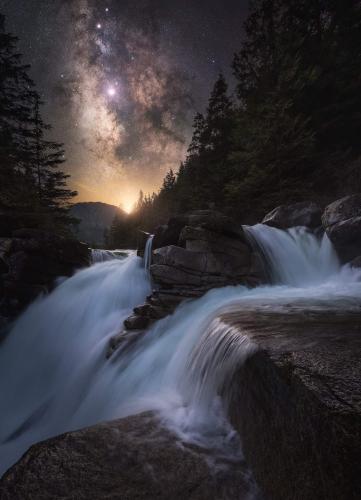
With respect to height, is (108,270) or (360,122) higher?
(360,122)

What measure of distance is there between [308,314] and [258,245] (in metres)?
5.52

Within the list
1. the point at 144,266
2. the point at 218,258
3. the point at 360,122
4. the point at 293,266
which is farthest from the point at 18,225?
the point at 360,122

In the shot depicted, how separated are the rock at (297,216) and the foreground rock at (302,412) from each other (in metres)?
8.55

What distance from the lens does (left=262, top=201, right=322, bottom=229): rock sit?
10.3 meters

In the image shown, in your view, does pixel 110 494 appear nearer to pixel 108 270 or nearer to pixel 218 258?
pixel 218 258

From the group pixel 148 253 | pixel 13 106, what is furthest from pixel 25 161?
pixel 148 253

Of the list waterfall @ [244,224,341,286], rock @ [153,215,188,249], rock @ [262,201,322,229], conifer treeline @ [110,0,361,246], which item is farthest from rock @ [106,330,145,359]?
conifer treeline @ [110,0,361,246]

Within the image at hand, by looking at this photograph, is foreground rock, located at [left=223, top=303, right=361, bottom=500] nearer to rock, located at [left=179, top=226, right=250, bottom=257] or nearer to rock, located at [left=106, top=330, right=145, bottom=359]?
rock, located at [left=106, top=330, right=145, bottom=359]

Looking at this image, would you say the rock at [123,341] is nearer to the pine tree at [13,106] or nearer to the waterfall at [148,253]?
the waterfall at [148,253]

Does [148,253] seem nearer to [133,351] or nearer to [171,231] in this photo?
[171,231]

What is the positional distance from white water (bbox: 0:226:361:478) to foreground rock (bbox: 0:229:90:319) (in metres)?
0.90

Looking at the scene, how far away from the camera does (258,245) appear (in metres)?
9.19

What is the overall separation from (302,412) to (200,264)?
6.30 meters

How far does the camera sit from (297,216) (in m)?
10.5
